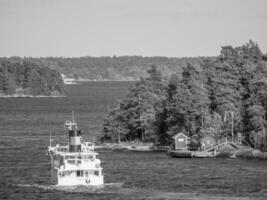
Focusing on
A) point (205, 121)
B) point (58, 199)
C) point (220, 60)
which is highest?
point (220, 60)

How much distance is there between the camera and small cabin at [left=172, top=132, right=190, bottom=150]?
477ft

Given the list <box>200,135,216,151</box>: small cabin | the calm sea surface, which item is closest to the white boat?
the calm sea surface

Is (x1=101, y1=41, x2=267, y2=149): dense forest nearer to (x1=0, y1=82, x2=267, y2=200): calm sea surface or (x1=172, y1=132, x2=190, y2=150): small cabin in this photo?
(x1=172, y1=132, x2=190, y2=150): small cabin

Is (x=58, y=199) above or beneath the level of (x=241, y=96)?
beneath

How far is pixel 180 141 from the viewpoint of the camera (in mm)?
146000

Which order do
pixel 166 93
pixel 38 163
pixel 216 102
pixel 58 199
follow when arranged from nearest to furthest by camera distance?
1. pixel 58 199
2. pixel 38 163
3. pixel 216 102
4. pixel 166 93

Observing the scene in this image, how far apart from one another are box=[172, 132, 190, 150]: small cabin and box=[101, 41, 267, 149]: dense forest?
8.16 ft

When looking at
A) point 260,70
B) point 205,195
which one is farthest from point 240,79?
point 205,195

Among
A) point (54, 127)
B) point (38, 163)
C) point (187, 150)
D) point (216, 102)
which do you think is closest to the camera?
point (38, 163)

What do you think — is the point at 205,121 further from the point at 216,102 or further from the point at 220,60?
the point at 220,60

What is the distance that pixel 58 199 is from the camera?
8850 centimetres

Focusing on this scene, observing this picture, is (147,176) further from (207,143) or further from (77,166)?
(207,143)

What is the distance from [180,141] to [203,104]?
8.03m

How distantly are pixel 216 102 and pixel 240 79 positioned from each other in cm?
715
